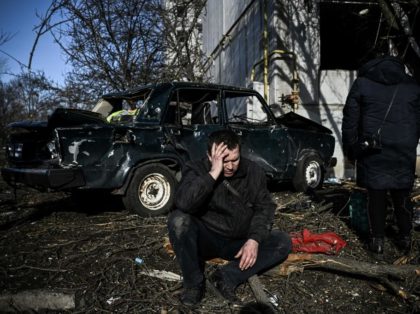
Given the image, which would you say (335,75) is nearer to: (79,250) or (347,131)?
(347,131)

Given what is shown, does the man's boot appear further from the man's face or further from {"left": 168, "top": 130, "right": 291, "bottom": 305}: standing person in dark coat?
the man's face

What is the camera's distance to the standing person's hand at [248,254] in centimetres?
275

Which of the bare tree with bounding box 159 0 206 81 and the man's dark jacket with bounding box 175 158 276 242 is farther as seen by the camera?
the bare tree with bounding box 159 0 206 81

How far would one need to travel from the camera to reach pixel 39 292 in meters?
2.71

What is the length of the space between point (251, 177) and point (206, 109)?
3.00 metres

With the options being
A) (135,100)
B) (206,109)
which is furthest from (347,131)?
(135,100)

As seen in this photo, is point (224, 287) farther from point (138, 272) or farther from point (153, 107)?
point (153, 107)

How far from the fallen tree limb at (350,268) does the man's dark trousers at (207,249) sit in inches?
5.8

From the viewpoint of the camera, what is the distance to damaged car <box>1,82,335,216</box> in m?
4.53

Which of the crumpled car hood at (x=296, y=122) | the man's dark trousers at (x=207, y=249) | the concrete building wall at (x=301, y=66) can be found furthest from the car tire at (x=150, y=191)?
the concrete building wall at (x=301, y=66)

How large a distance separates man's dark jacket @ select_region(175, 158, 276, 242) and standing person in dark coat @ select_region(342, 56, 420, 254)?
Answer: 44.4 inches

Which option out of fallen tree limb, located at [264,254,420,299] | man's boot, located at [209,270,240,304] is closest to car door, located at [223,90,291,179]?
fallen tree limb, located at [264,254,420,299]

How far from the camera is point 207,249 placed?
2930 millimetres

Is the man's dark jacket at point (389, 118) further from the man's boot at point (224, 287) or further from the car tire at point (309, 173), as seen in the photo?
the car tire at point (309, 173)
